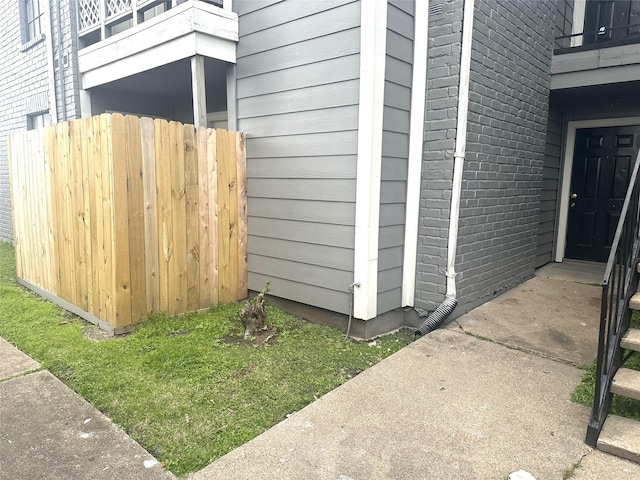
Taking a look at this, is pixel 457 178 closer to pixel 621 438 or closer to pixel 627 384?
pixel 627 384

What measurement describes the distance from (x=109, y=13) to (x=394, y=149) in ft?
13.8

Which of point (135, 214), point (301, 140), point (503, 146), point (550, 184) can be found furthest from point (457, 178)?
point (550, 184)

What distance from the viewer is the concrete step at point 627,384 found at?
2.25m

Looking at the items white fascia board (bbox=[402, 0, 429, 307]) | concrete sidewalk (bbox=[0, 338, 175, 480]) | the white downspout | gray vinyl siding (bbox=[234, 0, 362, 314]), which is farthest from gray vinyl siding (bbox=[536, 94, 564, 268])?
concrete sidewalk (bbox=[0, 338, 175, 480])

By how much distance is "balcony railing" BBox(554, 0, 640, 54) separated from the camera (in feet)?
18.7

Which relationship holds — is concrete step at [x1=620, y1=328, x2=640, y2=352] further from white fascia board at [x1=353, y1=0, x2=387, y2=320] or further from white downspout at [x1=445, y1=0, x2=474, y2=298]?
white fascia board at [x1=353, y1=0, x2=387, y2=320]

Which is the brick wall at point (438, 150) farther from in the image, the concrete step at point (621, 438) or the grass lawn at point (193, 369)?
the concrete step at point (621, 438)

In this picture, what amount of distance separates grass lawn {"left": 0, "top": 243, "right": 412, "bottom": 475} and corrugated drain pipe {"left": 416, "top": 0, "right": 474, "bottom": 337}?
329mm

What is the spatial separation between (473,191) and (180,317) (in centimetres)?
288

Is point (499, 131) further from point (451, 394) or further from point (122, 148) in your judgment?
point (122, 148)

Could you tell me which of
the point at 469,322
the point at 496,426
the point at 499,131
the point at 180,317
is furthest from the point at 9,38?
the point at 496,426

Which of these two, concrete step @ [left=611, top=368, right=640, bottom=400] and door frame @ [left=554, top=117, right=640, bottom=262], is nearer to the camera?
concrete step @ [left=611, top=368, right=640, bottom=400]

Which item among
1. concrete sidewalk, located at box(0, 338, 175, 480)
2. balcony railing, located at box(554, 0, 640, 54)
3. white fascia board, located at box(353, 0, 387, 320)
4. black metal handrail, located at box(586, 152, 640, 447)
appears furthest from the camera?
balcony railing, located at box(554, 0, 640, 54)

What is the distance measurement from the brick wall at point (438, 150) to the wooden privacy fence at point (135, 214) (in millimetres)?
1804
